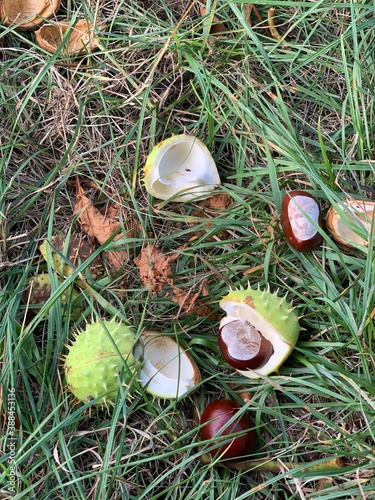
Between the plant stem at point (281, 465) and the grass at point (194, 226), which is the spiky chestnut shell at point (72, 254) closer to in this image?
the grass at point (194, 226)

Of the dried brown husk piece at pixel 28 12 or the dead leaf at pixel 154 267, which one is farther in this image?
the dried brown husk piece at pixel 28 12

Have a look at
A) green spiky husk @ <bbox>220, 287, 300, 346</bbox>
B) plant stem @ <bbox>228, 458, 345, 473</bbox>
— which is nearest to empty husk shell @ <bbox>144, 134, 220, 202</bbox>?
green spiky husk @ <bbox>220, 287, 300, 346</bbox>

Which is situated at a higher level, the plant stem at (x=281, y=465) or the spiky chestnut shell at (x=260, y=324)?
the spiky chestnut shell at (x=260, y=324)

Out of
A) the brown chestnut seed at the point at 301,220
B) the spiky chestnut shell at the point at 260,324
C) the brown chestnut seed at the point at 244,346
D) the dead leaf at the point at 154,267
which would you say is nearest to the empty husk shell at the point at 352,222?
the brown chestnut seed at the point at 301,220

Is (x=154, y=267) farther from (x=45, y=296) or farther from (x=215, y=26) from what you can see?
(x=215, y=26)

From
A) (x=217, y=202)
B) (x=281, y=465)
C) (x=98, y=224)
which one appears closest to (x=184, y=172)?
(x=217, y=202)

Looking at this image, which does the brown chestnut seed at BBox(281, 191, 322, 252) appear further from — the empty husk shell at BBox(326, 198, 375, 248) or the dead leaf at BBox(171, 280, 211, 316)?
the dead leaf at BBox(171, 280, 211, 316)
